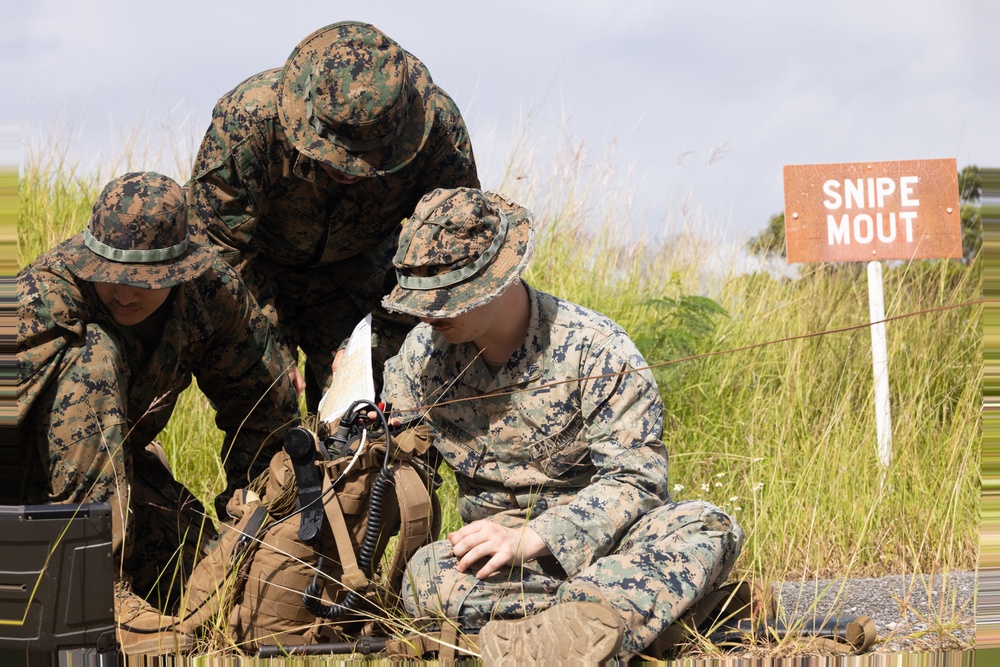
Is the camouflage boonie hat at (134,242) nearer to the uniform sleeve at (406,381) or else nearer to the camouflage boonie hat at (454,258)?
the uniform sleeve at (406,381)

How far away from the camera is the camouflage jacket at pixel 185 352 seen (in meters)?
3.49

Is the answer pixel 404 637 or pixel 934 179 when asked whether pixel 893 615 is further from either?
pixel 934 179

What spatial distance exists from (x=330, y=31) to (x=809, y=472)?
316cm

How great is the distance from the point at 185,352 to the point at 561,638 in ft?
6.97

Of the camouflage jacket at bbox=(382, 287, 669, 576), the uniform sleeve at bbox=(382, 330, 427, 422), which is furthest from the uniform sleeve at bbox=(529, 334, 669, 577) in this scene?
the uniform sleeve at bbox=(382, 330, 427, 422)

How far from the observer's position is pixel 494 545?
9.49ft

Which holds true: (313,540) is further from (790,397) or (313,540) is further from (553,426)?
(790,397)

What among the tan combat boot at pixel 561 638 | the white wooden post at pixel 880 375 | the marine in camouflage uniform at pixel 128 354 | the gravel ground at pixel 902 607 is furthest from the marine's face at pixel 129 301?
the white wooden post at pixel 880 375

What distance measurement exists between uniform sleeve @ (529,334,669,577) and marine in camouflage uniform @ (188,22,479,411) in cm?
151

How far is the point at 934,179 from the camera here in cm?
552

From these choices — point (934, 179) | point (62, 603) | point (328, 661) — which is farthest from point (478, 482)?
point (934, 179)

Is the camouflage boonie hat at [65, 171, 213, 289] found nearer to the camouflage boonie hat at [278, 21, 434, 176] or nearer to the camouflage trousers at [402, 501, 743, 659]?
the camouflage boonie hat at [278, 21, 434, 176]

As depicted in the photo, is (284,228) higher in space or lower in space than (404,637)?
higher

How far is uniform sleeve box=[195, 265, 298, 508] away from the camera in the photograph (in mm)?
4098
